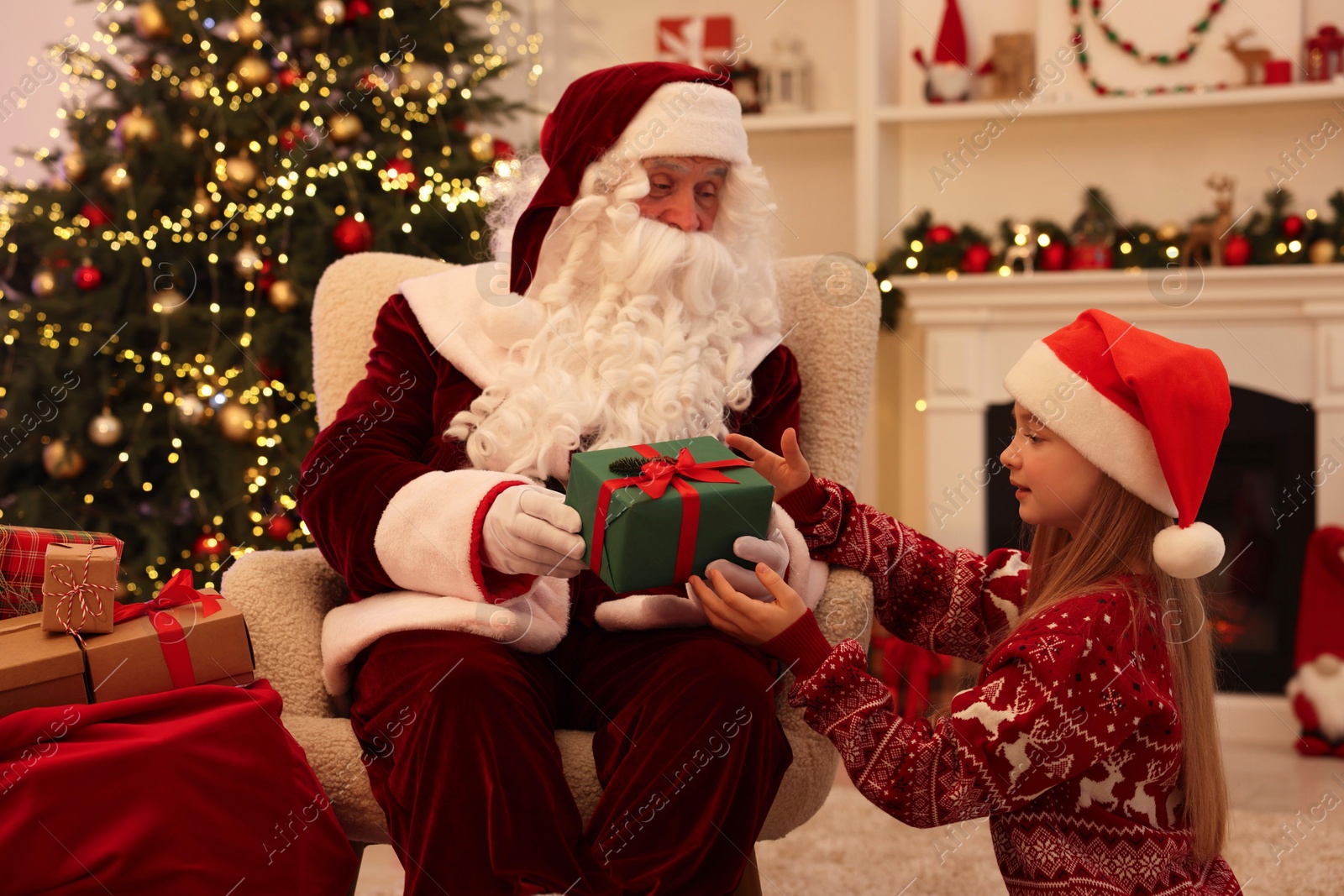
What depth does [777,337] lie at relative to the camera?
1.93 metres

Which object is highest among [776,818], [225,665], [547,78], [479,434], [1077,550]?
[547,78]

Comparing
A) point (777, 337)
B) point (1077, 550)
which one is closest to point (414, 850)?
point (1077, 550)

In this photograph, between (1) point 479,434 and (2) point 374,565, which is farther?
(1) point 479,434

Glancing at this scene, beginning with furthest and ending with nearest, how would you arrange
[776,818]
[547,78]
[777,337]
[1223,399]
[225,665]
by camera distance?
[547,78]
[777,337]
[776,818]
[225,665]
[1223,399]

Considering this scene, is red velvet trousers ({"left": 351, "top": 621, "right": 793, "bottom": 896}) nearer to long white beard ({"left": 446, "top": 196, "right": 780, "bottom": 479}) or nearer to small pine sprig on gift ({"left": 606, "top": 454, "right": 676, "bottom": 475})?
small pine sprig on gift ({"left": 606, "top": 454, "right": 676, "bottom": 475})

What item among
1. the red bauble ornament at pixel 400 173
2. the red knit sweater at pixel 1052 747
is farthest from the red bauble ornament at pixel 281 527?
the red knit sweater at pixel 1052 747

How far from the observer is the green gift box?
1.27m

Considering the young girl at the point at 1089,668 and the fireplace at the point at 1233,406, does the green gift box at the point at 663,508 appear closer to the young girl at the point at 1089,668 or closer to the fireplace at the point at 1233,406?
the young girl at the point at 1089,668

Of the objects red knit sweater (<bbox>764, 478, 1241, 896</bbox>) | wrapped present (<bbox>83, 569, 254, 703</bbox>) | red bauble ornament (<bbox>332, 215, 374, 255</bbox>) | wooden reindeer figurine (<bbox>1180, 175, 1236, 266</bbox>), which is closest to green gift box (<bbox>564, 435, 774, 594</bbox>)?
red knit sweater (<bbox>764, 478, 1241, 896</bbox>)

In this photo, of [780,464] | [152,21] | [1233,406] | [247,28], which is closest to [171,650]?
[780,464]

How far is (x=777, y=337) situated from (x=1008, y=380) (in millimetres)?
553

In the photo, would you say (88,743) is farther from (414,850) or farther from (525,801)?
(525,801)

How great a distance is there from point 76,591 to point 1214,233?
3275 mm

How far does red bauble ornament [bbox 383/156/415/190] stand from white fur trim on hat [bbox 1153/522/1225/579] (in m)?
2.44
